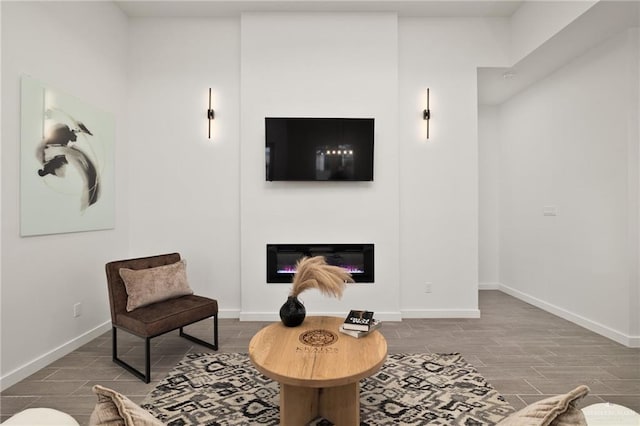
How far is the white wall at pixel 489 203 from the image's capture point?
5098mm

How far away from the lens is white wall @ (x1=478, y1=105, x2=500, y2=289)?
201 inches

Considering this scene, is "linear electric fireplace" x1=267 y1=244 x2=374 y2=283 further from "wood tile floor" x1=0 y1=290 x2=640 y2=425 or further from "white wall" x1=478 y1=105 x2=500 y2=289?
"white wall" x1=478 y1=105 x2=500 y2=289

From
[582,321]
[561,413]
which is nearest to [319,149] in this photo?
[561,413]

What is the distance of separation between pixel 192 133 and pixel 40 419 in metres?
3.39

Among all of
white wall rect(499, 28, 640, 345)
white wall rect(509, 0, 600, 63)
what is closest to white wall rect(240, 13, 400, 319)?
white wall rect(509, 0, 600, 63)

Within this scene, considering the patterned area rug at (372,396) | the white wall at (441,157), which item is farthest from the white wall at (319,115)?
the patterned area rug at (372,396)

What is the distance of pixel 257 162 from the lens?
3.78 m

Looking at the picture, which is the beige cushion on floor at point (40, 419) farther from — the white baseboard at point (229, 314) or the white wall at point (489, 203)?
the white wall at point (489, 203)

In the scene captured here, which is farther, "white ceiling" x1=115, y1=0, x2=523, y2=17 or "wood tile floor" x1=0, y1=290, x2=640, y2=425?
"white ceiling" x1=115, y1=0, x2=523, y2=17

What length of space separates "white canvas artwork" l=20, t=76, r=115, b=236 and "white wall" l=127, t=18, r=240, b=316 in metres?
0.49

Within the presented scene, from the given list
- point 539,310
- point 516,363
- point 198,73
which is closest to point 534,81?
point 539,310

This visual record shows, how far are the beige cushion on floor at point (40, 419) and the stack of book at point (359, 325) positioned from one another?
1.52 m

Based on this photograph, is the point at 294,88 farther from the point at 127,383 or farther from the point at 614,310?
the point at 614,310

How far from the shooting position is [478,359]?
9.00 feet
